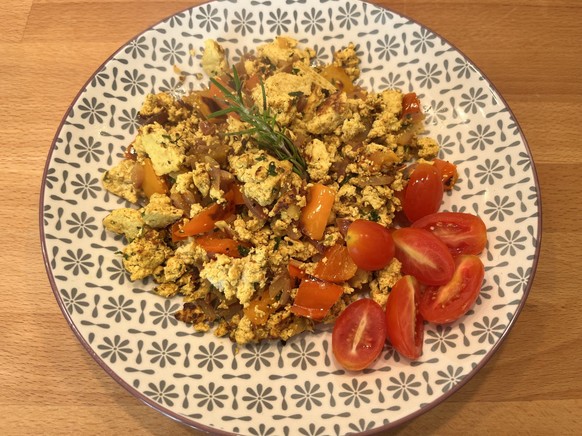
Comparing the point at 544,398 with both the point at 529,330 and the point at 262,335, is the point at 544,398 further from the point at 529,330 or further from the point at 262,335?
the point at 262,335

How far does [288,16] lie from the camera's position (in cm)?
239

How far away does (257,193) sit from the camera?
73.7 inches

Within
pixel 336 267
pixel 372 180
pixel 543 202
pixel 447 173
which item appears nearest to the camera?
pixel 336 267

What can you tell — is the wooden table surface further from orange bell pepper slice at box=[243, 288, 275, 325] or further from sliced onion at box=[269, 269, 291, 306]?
sliced onion at box=[269, 269, 291, 306]

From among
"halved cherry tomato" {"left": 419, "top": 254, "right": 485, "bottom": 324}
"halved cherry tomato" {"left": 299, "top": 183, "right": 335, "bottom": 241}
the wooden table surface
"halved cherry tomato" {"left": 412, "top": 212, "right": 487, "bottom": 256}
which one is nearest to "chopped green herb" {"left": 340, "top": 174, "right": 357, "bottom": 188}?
"halved cherry tomato" {"left": 299, "top": 183, "right": 335, "bottom": 241}

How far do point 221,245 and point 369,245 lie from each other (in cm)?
57

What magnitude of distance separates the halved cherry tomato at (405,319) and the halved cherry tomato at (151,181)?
1.02 metres

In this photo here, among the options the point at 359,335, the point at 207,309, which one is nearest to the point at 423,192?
the point at 359,335

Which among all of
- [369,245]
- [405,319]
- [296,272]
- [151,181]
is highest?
[151,181]

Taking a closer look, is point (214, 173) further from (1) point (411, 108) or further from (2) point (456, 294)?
(2) point (456, 294)

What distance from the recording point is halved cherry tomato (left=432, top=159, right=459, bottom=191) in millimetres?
2102

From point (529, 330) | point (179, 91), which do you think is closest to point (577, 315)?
point (529, 330)

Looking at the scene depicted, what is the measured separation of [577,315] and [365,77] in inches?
55.8

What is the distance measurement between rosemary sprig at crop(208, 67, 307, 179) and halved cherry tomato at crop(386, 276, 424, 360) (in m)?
0.60
